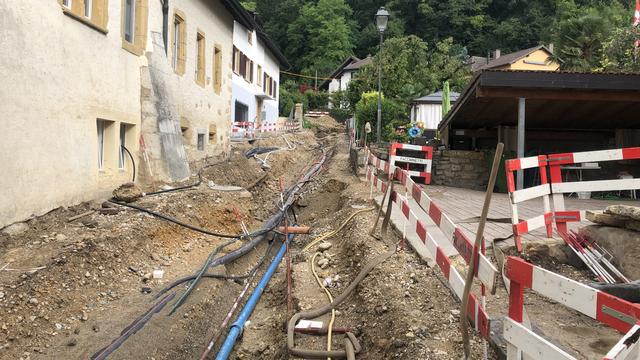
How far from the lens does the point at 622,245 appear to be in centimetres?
507

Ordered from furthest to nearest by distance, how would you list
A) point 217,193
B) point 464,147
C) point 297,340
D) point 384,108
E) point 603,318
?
1. point 384,108
2. point 464,147
3. point 217,193
4. point 297,340
5. point 603,318

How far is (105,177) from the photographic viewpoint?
985 centimetres

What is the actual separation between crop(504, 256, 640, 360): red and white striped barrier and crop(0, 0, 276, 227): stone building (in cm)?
661

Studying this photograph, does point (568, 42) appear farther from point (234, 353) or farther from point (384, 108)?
point (234, 353)

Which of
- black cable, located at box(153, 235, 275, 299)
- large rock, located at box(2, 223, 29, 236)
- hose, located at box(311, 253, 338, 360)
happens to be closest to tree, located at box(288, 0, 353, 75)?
black cable, located at box(153, 235, 275, 299)

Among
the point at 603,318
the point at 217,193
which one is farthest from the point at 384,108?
the point at 603,318

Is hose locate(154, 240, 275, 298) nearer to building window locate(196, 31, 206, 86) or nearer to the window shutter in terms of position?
the window shutter

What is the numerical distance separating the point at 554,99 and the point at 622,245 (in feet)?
24.4

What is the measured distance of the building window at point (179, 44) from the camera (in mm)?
14172

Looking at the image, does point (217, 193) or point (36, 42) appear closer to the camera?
point (36, 42)

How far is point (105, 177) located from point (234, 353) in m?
5.36

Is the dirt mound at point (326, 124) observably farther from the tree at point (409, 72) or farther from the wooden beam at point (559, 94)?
the wooden beam at point (559, 94)

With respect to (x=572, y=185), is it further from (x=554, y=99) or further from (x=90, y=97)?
(x=90, y=97)

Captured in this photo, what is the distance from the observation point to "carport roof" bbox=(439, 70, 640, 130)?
436 inches
